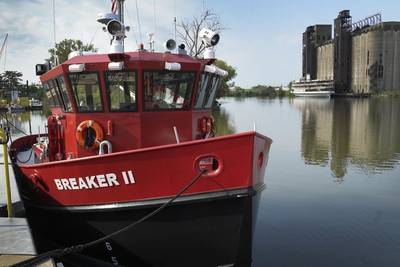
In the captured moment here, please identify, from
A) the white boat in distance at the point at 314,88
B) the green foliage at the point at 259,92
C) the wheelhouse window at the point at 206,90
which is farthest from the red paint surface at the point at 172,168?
the green foliage at the point at 259,92

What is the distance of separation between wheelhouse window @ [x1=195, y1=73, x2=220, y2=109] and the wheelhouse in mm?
25

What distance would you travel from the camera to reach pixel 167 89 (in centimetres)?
745

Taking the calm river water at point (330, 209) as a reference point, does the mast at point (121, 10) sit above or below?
above

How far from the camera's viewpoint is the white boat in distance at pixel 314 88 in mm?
125312

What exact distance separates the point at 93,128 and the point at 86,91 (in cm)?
62

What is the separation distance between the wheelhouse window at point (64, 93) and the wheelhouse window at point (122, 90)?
→ 2.83 ft

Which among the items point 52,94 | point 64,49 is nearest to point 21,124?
point 64,49

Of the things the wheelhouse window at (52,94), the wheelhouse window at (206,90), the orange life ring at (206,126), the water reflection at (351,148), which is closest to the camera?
the wheelhouse window at (206,90)

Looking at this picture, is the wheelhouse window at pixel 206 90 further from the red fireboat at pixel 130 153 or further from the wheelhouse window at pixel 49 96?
the wheelhouse window at pixel 49 96

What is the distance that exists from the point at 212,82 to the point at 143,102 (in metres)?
1.60

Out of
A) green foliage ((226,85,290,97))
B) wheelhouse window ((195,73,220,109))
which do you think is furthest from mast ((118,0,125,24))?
green foliage ((226,85,290,97))

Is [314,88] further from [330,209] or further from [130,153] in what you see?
[130,153]

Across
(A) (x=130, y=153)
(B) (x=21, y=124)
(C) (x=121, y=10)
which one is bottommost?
(B) (x=21, y=124)

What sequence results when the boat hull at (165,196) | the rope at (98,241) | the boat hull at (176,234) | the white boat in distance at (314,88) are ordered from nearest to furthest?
1. the rope at (98,241)
2. the boat hull at (165,196)
3. the boat hull at (176,234)
4. the white boat in distance at (314,88)
